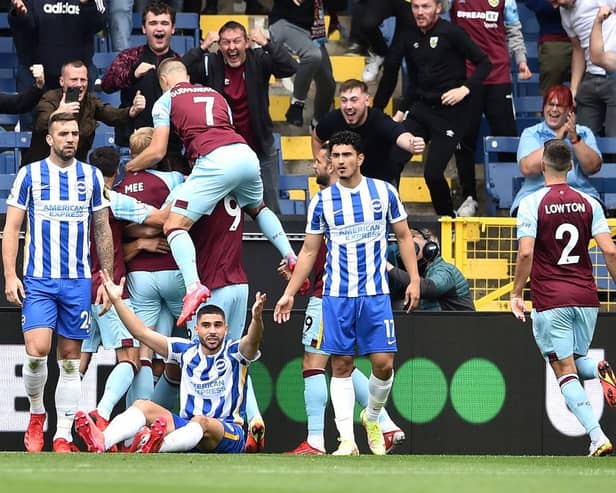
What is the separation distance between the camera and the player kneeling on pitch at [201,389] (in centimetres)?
913

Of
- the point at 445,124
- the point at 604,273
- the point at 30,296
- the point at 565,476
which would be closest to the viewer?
the point at 565,476

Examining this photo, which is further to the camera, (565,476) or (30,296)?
(30,296)

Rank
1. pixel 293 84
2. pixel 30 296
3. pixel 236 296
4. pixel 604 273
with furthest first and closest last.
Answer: pixel 293 84 → pixel 604 273 → pixel 236 296 → pixel 30 296

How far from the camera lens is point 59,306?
9617 mm

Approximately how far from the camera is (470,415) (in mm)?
10961

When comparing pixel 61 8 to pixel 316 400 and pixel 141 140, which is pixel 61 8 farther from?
pixel 316 400

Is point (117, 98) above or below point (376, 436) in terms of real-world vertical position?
above

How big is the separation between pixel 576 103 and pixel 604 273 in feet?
7.06

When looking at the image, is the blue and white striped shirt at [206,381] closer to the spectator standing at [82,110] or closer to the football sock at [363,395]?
the football sock at [363,395]

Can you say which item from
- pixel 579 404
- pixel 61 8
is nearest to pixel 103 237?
pixel 579 404

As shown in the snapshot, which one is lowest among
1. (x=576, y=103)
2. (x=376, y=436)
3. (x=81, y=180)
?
(x=376, y=436)

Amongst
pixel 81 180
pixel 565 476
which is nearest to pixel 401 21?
pixel 81 180

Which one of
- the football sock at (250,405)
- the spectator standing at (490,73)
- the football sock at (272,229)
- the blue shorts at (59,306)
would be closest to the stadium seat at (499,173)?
the spectator standing at (490,73)

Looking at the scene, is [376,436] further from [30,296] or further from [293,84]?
[293,84]
